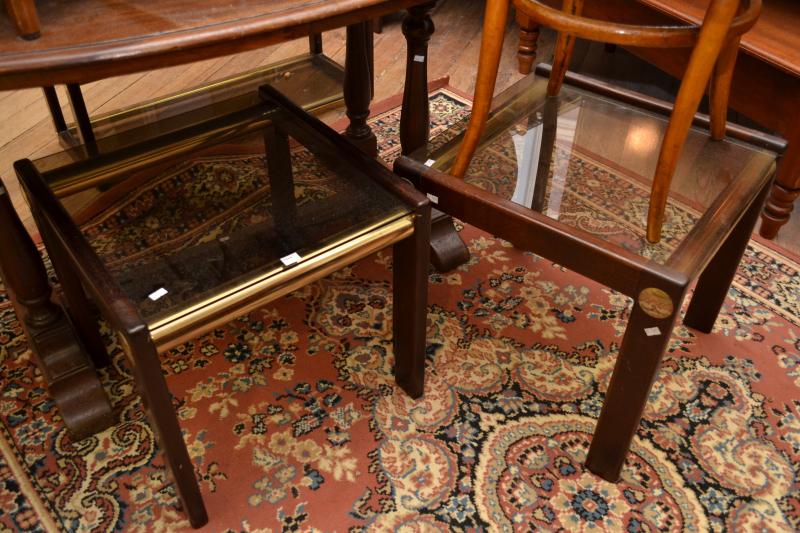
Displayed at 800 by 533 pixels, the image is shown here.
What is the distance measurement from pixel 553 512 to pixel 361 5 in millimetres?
902

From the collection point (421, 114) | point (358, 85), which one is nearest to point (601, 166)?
point (421, 114)

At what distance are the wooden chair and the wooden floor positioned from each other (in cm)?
89

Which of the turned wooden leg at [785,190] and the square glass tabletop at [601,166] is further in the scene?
the turned wooden leg at [785,190]

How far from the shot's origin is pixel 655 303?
107 centimetres

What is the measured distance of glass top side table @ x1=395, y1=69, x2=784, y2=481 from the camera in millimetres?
1108

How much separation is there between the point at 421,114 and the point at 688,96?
794 millimetres

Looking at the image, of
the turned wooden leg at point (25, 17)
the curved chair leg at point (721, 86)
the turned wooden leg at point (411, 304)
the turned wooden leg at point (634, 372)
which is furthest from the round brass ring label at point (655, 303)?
the turned wooden leg at point (25, 17)

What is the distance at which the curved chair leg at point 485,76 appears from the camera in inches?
49.7

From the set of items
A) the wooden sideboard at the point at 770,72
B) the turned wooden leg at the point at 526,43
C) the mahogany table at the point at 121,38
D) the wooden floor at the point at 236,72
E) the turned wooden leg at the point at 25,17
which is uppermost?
the turned wooden leg at the point at 25,17

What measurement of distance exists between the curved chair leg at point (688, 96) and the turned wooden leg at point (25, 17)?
0.92 m

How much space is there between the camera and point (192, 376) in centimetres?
149

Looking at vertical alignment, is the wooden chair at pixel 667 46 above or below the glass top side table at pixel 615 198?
above

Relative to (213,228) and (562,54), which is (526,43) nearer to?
(562,54)

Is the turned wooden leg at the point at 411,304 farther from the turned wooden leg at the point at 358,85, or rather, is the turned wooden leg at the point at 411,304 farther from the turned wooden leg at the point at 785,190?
the turned wooden leg at the point at 785,190
